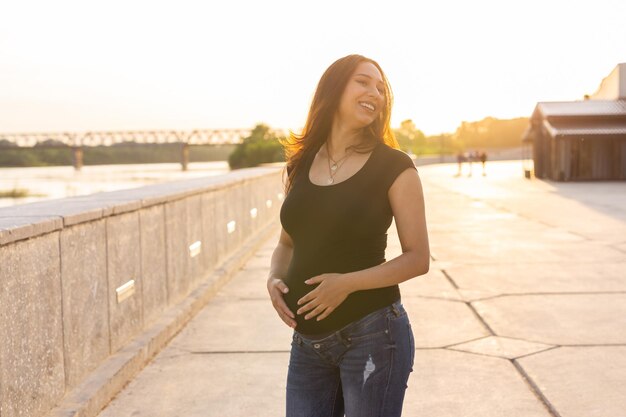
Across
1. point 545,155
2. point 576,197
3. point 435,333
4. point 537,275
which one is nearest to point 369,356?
point 435,333

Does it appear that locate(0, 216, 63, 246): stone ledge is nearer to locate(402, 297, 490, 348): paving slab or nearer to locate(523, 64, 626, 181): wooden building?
locate(402, 297, 490, 348): paving slab

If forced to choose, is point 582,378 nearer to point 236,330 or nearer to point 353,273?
point 236,330

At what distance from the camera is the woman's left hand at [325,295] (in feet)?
8.52

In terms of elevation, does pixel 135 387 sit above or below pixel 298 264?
below

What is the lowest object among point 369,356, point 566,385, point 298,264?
point 566,385

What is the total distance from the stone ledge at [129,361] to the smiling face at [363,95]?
2.73 metres

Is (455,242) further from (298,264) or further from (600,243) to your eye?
(298,264)

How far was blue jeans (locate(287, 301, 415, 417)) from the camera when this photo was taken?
264cm

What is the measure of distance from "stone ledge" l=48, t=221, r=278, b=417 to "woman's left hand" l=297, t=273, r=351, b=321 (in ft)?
8.17

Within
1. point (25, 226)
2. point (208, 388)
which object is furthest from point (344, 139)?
point (208, 388)

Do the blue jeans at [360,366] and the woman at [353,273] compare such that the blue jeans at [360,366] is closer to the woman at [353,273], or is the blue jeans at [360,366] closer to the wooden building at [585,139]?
the woman at [353,273]

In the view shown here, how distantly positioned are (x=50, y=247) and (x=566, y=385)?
11.5 ft

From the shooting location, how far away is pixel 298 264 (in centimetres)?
278

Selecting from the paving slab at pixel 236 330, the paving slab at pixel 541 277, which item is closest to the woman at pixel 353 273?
the paving slab at pixel 236 330
